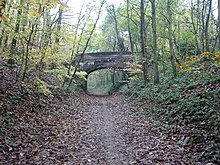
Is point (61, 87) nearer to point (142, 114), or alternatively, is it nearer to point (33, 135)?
point (142, 114)

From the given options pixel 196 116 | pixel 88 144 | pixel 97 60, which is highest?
pixel 97 60

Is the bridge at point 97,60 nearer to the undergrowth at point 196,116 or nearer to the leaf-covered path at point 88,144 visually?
the undergrowth at point 196,116

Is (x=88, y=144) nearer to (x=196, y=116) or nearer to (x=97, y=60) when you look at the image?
(x=196, y=116)

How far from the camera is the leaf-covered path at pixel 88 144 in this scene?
4965 mm

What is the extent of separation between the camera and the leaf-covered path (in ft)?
16.3

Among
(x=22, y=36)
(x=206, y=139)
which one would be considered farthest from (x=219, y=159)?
(x=22, y=36)

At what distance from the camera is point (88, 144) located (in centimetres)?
633

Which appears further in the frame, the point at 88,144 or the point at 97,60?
the point at 97,60

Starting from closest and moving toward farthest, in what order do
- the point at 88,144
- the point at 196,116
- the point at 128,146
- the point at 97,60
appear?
the point at 128,146 → the point at 88,144 → the point at 196,116 → the point at 97,60

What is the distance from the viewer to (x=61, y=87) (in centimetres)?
1590

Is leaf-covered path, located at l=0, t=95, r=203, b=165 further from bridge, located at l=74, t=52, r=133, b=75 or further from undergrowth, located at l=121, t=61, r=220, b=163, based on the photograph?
bridge, located at l=74, t=52, r=133, b=75

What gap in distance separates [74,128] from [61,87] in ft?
26.5

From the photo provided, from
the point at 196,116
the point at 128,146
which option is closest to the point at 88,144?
the point at 128,146

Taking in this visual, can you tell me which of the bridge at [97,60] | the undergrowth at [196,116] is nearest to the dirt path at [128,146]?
the undergrowth at [196,116]
